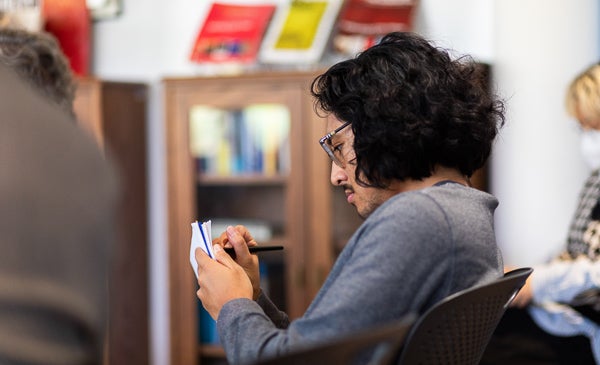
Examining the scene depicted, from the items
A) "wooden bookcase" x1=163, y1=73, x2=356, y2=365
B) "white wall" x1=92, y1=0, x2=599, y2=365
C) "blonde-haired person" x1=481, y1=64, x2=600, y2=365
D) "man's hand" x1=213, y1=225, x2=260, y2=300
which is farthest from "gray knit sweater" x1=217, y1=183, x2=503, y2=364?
"wooden bookcase" x1=163, y1=73, x2=356, y2=365

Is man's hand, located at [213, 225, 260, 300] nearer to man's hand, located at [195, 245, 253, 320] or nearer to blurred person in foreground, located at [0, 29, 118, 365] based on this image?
man's hand, located at [195, 245, 253, 320]

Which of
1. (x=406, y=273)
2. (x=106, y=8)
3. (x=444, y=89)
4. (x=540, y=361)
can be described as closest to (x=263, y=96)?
(x=106, y=8)

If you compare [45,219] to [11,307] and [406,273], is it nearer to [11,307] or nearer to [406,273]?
[11,307]

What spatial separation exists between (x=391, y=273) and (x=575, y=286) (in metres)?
1.77

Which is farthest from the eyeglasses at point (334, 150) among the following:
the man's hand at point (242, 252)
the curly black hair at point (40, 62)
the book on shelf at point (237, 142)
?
the book on shelf at point (237, 142)

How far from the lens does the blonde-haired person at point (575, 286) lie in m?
2.88

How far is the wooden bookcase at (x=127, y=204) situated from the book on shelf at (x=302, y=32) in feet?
2.23

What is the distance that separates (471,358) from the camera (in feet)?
4.87

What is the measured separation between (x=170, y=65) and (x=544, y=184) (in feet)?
6.19

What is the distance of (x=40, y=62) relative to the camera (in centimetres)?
221

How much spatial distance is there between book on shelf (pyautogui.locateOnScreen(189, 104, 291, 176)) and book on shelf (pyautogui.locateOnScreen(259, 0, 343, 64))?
0.85 feet

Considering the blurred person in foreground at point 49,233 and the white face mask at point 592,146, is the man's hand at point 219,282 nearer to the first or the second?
the blurred person in foreground at point 49,233

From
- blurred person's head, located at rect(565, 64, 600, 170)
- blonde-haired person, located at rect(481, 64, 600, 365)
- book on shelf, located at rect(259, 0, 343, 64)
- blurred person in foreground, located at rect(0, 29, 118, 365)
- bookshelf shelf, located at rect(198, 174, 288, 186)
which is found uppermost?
book on shelf, located at rect(259, 0, 343, 64)

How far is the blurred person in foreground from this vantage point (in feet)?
2.57
